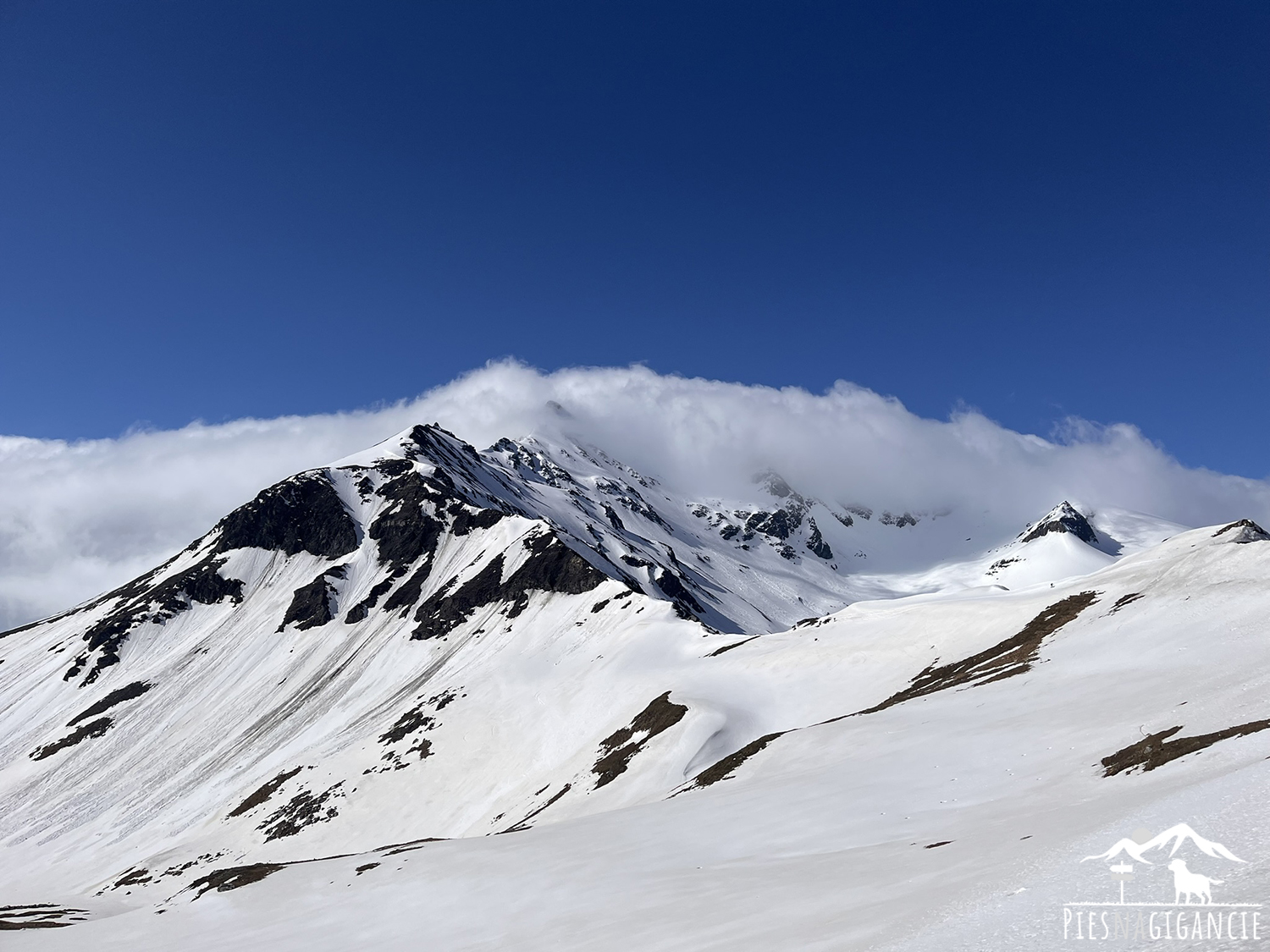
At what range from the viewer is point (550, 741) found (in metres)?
87.4

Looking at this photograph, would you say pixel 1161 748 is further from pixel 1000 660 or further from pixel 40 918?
pixel 40 918

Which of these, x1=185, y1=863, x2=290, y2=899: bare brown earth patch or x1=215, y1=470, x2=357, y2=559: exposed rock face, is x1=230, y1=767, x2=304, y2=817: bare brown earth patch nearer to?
x1=185, y1=863, x2=290, y2=899: bare brown earth patch

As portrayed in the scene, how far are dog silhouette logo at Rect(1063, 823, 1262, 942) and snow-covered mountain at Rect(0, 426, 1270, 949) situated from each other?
0.82 meters

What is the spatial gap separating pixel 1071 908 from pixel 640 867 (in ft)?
63.0

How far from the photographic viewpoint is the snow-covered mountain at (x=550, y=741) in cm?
2372

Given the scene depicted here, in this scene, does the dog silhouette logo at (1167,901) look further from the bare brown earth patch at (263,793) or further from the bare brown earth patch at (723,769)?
the bare brown earth patch at (263,793)

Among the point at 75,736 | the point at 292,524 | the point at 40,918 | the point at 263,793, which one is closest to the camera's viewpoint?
the point at 40,918

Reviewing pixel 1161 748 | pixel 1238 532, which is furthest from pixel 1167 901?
pixel 1238 532

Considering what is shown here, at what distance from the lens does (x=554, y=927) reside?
24078 mm

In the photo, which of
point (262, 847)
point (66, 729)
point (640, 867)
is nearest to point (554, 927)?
point (640, 867)

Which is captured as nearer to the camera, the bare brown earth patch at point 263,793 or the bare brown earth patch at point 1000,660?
the bare brown earth patch at point 1000,660

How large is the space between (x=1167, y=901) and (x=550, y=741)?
81.3 metres

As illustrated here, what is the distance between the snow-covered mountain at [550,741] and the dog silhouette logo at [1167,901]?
82cm

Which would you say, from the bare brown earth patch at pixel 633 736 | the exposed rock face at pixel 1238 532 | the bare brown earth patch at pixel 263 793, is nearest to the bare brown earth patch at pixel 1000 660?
the bare brown earth patch at pixel 633 736
